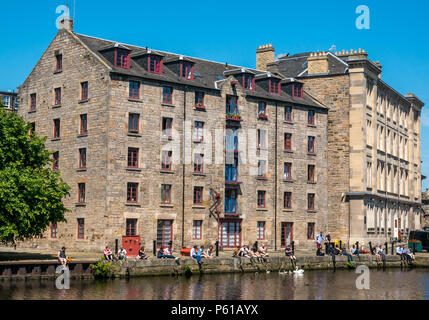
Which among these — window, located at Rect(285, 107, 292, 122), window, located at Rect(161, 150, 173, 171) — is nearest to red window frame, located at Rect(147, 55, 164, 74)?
window, located at Rect(161, 150, 173, 171)

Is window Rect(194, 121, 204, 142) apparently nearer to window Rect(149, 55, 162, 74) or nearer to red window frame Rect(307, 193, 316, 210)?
window Rect(149, 55, 162, 74)

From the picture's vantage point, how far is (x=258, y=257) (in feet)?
153

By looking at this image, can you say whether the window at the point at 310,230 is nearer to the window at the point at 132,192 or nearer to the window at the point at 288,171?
the window at the point at 288,171

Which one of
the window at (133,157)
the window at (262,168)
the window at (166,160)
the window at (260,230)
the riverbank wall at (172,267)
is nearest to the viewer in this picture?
the riverbank wall at (172,267)

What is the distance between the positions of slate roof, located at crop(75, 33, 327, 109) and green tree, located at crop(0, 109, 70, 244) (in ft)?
30.7

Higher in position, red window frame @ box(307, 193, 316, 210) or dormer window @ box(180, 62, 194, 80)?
dormer window @ box(180, 62, 194, 80)

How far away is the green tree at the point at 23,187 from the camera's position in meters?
40.1

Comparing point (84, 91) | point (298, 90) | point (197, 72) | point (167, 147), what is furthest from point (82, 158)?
point (298, 90)

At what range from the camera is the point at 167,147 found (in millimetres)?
53469

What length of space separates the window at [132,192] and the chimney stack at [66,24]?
12669 millimetres

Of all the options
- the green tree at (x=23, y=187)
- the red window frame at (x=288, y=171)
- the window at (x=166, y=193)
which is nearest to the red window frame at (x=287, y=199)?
the red window frame at (x=288, y=171)

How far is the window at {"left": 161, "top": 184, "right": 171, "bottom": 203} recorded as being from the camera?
174 feet
